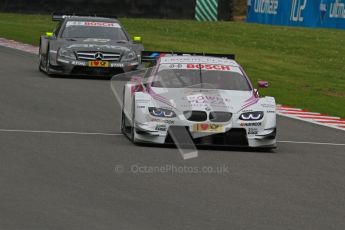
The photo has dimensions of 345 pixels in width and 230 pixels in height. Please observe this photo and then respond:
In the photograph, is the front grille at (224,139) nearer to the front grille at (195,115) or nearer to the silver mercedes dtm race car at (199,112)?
the silver mercedes dtm race car at (199,112)

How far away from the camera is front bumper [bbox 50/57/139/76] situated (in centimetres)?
2341

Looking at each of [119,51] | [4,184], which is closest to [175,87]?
[4,184]

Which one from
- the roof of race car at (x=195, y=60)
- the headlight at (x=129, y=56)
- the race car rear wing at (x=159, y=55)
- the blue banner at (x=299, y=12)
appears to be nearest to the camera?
the roof of race car at (x=195, y=60)

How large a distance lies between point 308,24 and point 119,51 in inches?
882

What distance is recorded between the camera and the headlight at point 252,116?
13820mm

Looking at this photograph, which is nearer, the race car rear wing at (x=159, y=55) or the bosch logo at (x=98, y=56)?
the race car rear wing at (x=159, y=55)

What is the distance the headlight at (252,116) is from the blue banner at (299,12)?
28447 millimetres

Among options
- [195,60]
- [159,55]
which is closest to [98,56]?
[159,55]

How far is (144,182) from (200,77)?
4.20 m

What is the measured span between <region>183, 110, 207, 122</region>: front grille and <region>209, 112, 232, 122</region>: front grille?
0.09 metres

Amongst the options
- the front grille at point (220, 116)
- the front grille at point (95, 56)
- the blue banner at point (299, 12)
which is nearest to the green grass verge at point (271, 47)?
the blue banner at point (299, 12)

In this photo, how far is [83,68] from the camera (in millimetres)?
23469

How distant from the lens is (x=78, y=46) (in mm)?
23484

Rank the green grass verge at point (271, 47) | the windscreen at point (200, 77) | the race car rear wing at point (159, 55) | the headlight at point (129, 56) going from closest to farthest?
1. the windscreen at point (200, 77)
2. the race car rear wing at point (159, 55)
3. the headlight at point (129, 56)
4. the green grass verge at point (271, 47)
